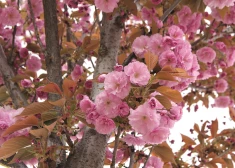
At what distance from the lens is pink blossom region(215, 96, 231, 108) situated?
2.86 m

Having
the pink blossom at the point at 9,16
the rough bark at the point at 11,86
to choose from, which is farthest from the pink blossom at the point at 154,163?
the pink blossom at the point at 9,16

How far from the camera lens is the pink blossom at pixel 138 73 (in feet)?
3.43

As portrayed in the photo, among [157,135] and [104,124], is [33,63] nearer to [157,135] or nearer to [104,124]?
[104,124]

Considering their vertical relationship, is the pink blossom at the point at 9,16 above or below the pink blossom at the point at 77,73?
above

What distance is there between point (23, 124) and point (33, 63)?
914mm

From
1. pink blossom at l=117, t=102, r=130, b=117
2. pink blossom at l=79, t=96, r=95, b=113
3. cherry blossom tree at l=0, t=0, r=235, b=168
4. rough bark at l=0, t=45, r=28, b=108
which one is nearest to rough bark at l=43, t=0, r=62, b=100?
cherry blossom tree at l=0, t=0, r=235, b=168

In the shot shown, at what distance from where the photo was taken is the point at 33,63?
6.36 feet

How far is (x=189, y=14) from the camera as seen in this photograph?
1738 millimetres

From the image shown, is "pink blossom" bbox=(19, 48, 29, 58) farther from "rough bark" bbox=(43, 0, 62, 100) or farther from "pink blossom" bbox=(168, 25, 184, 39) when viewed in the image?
"pink blossom" bbox=(168, 25, 184, 39)

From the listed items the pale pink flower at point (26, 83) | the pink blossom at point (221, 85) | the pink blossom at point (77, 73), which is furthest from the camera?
the pink blossom at point (221, 85)

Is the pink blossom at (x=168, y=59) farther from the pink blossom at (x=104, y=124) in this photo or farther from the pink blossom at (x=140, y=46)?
the pink blossom at (x=104, y=124)

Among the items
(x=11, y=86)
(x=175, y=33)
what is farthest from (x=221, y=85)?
(x=11, y=86)

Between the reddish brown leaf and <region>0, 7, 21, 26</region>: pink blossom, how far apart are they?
0.91 m

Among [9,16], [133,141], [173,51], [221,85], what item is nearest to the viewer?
[173,51]
